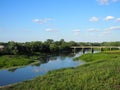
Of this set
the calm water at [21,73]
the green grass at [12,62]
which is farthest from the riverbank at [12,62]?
the calm water at [21,73]

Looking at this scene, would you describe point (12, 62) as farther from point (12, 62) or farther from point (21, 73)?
point (21, 73)

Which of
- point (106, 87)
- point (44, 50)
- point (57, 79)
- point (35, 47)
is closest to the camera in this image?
point (106, 87)

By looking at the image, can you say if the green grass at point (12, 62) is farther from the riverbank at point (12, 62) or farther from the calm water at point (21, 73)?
the calm water at point (21, 73)

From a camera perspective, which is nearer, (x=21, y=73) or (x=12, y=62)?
(x=21, y=73)

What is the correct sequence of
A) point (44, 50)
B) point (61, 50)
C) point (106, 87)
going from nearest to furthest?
point (106, 87), point (44, 50), point (61, 50)

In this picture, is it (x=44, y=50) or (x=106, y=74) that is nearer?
(x=106, y=74)

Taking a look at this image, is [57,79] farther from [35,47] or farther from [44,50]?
[44,50]

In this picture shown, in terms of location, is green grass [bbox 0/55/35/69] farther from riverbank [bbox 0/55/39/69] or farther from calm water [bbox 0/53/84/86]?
calm water [bbox 0/53/84/86]

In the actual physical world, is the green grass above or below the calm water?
above

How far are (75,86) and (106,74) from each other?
5935 mm

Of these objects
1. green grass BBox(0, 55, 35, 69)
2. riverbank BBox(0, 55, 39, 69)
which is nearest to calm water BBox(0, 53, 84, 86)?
riverbank BBox(0, 55, 39, 69)

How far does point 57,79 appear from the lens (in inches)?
1139

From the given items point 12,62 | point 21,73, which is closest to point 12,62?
point 12,62

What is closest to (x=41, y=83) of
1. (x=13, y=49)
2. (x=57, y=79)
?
(x=57, y=79)
